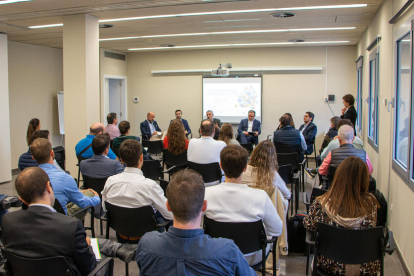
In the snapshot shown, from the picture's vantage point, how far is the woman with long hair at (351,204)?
2268 millimetres

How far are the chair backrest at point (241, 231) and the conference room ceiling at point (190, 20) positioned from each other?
380 cm

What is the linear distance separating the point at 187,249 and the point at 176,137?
3.93 m

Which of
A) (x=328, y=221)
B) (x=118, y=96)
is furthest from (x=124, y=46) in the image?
(x=328, y=221)

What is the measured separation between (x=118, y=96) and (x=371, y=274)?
1010cm

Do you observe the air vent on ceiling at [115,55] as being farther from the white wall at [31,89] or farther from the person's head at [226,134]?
the person's head at [226,134]

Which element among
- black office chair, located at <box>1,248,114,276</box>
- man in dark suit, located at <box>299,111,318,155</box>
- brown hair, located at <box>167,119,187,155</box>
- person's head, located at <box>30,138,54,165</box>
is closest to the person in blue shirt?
person's head, located at <box>30,138,54,165</box>

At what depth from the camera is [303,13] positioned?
592 cm

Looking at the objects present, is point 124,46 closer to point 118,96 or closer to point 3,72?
point 118,96

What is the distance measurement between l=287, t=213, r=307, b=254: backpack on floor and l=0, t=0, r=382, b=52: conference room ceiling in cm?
321

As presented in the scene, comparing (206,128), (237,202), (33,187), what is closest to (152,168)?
(206,128)

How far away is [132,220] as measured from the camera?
2.77 m

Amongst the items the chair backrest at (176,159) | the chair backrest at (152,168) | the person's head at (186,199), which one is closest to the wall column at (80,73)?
the chair backrest at (176,159)

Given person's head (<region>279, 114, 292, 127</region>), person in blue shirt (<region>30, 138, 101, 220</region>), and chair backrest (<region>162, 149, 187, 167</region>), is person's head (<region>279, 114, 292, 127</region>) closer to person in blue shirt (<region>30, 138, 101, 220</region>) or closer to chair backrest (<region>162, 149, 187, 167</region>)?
chair backrest (<region>162, 149, 187, 167</region>)

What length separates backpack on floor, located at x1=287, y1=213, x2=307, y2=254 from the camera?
358cm
